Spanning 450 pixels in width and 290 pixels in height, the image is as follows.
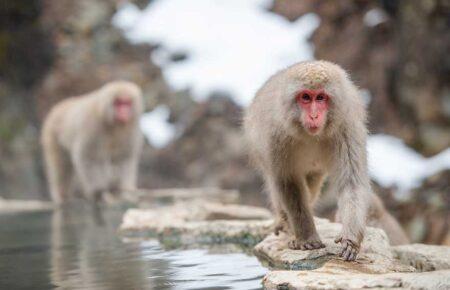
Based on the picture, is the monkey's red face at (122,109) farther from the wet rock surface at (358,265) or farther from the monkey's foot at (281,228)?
the monkey's foot at (281,228)

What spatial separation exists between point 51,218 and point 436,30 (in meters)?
6.68

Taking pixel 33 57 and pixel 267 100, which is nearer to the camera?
pixel 267 100

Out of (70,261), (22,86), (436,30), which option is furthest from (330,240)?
(22,86)

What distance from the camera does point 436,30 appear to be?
37.2ft

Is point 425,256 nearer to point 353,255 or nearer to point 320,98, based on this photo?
point 353,255

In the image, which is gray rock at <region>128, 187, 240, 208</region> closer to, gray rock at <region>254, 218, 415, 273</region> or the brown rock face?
the brown rock face

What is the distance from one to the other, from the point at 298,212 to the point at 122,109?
5.73 meters

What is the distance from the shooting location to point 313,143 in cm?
383

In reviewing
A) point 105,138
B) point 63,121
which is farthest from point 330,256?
point 63,121

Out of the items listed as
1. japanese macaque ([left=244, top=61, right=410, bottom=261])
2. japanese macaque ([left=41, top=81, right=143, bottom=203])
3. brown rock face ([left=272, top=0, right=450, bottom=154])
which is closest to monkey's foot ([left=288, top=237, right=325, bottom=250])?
japanese macaque ([left=244, top=61, right=410, bottom=261])

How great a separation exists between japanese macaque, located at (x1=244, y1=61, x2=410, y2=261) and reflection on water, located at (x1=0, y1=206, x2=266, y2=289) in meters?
0.39

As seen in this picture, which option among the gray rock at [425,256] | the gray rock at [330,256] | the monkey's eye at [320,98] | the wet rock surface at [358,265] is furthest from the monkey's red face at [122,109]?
the monkey's eye at [320,98]

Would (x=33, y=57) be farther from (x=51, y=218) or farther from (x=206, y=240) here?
(x=206, y=240)

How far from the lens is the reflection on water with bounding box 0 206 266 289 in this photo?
10.9 ft
